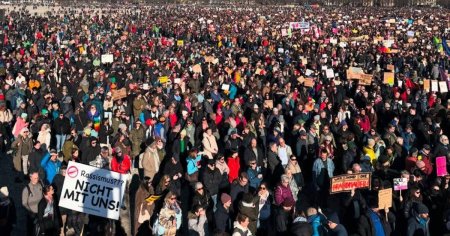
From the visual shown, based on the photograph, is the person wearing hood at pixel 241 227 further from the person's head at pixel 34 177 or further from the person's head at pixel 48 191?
the person's head at pixel 34 177

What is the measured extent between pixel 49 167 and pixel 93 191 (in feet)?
8.49

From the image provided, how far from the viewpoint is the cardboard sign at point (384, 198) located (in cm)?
761

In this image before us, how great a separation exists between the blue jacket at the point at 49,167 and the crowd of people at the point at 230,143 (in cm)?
2

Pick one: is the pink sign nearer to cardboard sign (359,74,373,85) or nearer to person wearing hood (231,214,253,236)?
person wearing hood (231,214,253,236)

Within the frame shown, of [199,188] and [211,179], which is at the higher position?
[199,188]

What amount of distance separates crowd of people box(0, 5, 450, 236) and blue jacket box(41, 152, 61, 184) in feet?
0.06

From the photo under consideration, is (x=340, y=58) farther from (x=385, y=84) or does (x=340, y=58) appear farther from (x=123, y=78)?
(x=123, y=78)

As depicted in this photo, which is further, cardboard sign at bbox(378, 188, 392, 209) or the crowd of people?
the crowd of people

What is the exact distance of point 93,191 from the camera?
724cm

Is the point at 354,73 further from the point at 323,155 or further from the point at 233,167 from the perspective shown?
the point at 233,167

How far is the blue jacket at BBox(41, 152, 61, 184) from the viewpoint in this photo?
31.1 ft

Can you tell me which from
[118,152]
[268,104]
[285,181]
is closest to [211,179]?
[285,181]

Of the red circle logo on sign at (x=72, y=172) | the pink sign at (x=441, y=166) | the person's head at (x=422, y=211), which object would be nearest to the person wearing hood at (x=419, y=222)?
the person's head at (x=422, y=211)

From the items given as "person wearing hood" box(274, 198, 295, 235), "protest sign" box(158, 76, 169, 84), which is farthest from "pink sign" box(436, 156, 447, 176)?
"protest sign" box(158, 76, 169, 84)
